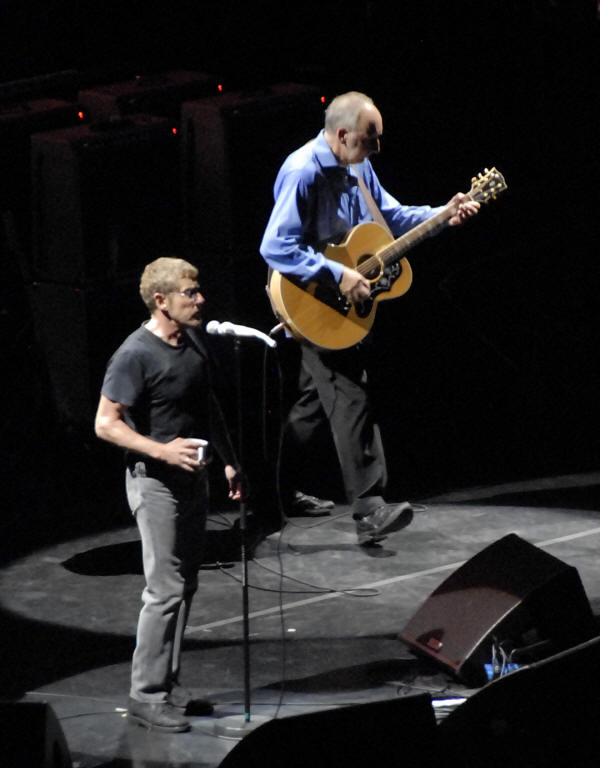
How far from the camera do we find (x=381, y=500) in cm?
770

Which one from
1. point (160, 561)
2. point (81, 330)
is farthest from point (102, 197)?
point (160, 561)

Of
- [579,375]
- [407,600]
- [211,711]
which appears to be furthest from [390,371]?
[211,711]

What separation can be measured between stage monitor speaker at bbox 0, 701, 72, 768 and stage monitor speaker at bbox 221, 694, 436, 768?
0.43m

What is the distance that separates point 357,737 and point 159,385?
238 cm

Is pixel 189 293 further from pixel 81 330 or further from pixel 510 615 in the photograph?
pixel 81 330

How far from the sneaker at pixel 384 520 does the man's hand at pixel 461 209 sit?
1365 millimetres

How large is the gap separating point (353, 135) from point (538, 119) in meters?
2.70

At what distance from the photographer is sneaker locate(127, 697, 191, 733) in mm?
5883

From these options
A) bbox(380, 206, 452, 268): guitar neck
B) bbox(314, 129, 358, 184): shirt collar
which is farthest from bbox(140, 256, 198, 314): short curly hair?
bbox(380, 206, 452, 268): guitar neck

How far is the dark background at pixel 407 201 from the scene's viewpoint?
9141 mm

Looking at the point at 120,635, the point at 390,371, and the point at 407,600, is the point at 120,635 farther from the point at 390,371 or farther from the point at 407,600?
the point at 390,371

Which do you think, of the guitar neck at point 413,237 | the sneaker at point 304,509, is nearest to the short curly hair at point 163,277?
the guitar neck at point 413,237

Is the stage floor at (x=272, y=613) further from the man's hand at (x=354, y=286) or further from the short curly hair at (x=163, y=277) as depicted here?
the short curly hair at (x=163, y=277)

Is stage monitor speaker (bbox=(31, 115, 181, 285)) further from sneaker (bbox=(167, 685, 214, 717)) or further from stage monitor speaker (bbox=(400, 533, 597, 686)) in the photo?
stage monitor speaker (bbox=(400, 533, 597, 686))
